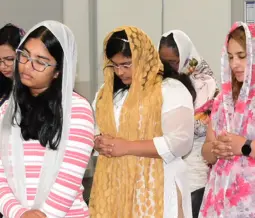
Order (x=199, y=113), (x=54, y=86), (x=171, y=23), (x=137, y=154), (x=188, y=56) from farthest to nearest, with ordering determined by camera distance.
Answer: (x=171, y=23) → (x=188, y=56) → (x=199, y=113) → (x=137, y=154) → (x=54, y=86)

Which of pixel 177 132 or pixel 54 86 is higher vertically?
pixel 54 86

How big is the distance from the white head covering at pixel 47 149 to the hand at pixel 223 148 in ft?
2.10

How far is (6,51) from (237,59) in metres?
1.21

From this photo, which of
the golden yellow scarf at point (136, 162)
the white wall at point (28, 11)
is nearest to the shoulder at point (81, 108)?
the golden yellow scarf at point (136, 162)

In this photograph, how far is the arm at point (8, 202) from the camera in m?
1.80

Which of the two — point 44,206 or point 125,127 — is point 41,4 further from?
point 44,206

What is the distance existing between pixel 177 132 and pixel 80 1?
329 cm

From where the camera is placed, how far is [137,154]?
2.28 metres

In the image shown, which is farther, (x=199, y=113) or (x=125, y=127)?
(x=199, y=113)

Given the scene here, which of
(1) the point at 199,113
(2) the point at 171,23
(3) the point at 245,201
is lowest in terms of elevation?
(3) the point at 245,201

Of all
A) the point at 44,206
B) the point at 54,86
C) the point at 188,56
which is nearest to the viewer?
the point at 44,206

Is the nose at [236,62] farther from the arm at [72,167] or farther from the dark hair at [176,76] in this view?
the arm at [72,167]

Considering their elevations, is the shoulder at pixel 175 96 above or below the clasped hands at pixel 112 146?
above

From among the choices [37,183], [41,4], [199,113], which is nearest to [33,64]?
[37,183]
